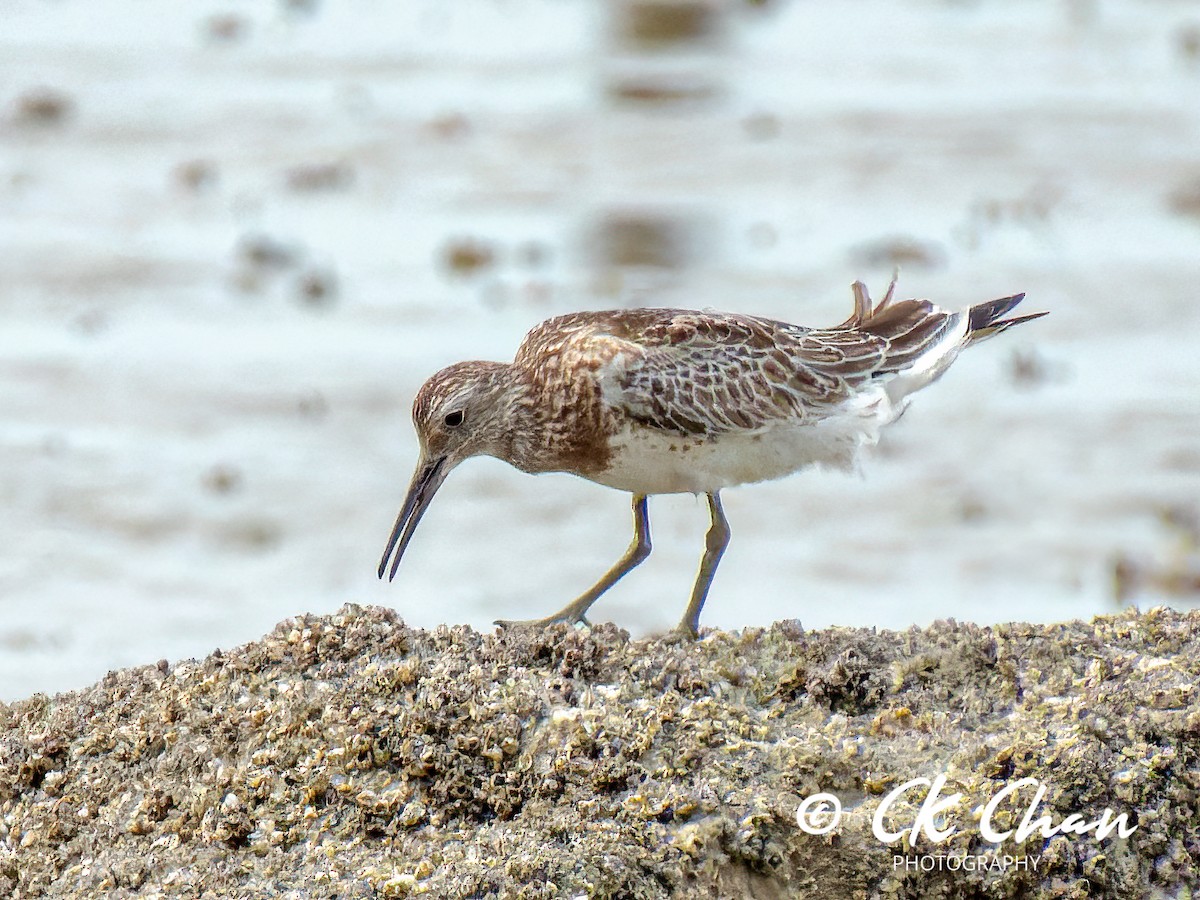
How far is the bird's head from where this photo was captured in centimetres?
605

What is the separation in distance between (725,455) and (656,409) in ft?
0.99

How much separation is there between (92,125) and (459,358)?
19.5 feet

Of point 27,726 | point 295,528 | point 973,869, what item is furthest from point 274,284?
point 973,869

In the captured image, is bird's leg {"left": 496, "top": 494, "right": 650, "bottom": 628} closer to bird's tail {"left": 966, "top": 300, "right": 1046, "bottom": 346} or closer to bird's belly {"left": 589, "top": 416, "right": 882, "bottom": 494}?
bird's belly {"left": 589, "top": 416, "right": 882, "bottom": 494}

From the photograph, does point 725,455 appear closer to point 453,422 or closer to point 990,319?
point 453,422

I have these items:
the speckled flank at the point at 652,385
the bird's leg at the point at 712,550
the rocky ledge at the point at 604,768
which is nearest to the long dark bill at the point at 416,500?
the speckled flank at the point at 652,385

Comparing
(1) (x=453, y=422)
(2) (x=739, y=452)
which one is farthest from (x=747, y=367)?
(1) (x=453, y=422)

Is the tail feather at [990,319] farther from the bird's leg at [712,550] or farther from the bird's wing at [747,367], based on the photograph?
the bird's leg at [712,550]

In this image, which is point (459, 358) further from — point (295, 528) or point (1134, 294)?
point (1134, 294)

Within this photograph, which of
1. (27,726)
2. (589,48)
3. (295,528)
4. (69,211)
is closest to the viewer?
(27,726)

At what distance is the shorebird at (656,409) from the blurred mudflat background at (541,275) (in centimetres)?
252

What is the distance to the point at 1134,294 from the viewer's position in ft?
39.6

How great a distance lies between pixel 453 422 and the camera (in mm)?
6078

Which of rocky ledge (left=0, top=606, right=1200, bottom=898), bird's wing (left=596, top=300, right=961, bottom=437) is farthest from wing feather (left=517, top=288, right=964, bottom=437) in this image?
rocky ledge (left=0, top=606, right=1200, bottom=898)
